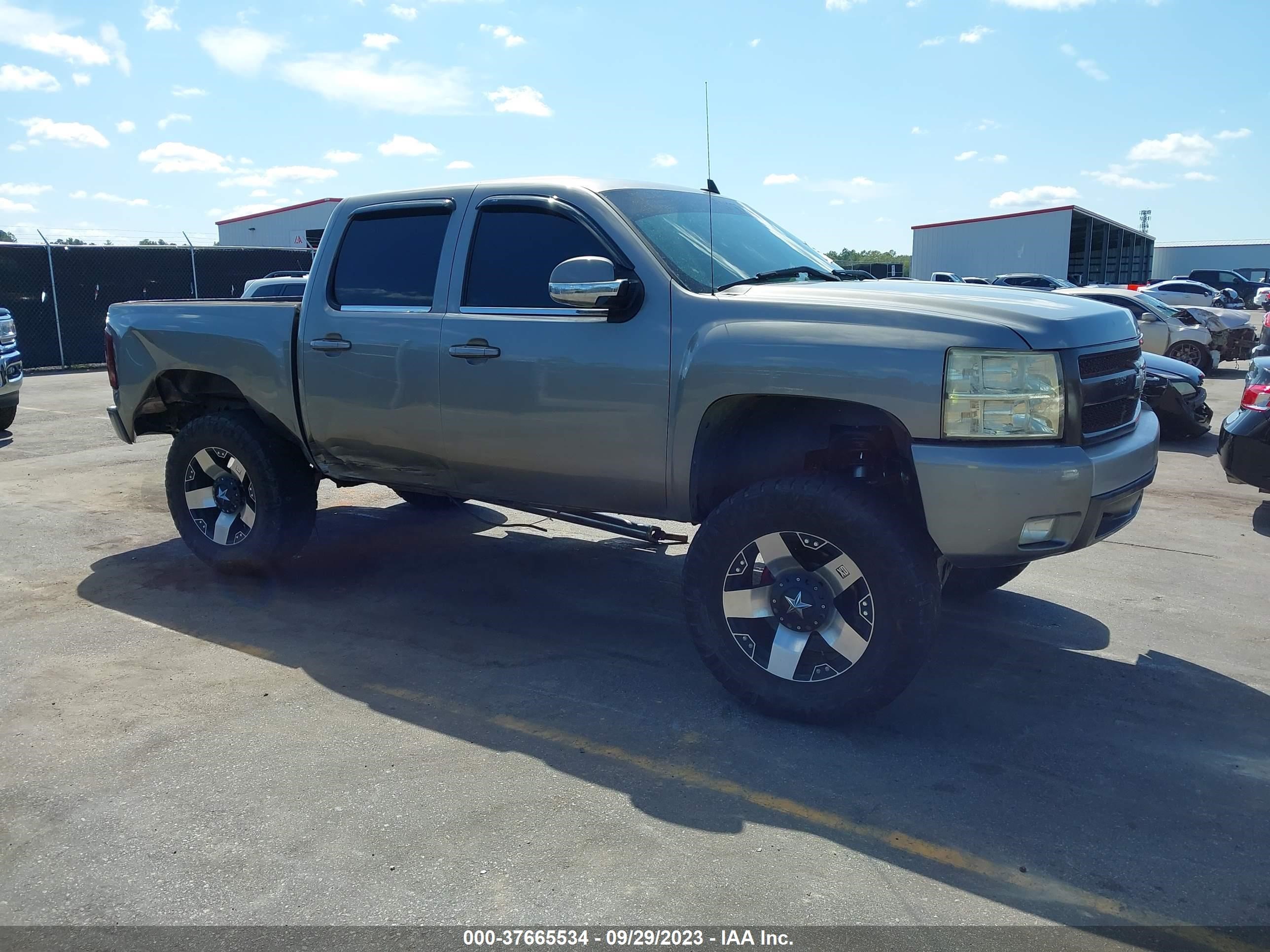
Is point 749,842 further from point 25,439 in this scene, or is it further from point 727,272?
point 25,439

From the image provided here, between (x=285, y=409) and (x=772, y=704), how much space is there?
3126 mm

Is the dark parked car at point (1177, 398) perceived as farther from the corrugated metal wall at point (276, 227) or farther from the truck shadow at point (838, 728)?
the corrugated metal wall at point (276, 227)

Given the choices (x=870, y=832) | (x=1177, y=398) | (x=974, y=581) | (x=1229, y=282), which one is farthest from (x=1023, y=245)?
(x=870, y=832)

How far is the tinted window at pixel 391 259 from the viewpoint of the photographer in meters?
5.23

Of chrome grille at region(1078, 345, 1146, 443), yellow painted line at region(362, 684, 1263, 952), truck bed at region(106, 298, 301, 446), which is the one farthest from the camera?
truck bed at region(106, 298, 301, 446)

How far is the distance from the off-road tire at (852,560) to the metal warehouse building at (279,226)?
1531 inches

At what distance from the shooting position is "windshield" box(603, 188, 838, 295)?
15.1ft

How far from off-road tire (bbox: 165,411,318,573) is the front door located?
4.13ft

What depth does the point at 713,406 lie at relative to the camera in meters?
4.27

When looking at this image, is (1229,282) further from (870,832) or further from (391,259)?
(870,832)

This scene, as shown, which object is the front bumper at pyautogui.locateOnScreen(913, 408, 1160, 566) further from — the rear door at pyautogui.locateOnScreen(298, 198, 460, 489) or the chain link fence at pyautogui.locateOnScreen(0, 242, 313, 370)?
the chain link fence at pyautogui.locateOnScreen(0, 242, 313, 370)

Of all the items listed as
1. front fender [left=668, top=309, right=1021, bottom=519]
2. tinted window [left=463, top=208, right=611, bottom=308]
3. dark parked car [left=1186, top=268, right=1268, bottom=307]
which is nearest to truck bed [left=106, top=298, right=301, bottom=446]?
tinted window [left=463, top=208, right=611, bottom=308]

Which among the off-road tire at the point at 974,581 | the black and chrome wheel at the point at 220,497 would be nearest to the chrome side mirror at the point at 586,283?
the off-road tire at the point at 974,581

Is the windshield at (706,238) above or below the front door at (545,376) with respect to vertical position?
above
